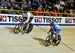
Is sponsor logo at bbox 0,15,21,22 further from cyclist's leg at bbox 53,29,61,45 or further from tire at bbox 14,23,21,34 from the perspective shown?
cyclist's leg at bbox 53,29,61,45

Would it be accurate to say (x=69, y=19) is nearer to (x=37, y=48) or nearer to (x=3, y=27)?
(x=3, y=27)

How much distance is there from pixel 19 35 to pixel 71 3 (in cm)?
681

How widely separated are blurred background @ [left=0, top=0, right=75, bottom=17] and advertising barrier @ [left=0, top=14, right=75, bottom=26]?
0.37 metres

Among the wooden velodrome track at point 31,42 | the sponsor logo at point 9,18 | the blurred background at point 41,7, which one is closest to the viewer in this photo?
the wooden velodrome track at point 31,42

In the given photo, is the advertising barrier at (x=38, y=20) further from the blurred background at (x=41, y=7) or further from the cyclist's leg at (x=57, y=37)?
the cyclist's leg at (x=57, y=37)

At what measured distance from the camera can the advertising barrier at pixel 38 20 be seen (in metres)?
19.4

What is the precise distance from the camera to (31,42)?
14.6 metres

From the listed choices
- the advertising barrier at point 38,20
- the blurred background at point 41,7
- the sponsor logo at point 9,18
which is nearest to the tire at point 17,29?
the advertising barrier at point 38,20

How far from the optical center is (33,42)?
14.6 metres

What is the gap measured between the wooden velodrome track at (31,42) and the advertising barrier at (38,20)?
1.59 m

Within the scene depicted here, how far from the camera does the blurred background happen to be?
19.7 meters

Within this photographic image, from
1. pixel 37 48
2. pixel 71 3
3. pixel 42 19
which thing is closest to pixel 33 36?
pixel 37 48

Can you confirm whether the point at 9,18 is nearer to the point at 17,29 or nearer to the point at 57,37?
the point at 17,29

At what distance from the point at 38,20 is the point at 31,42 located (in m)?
5.70
